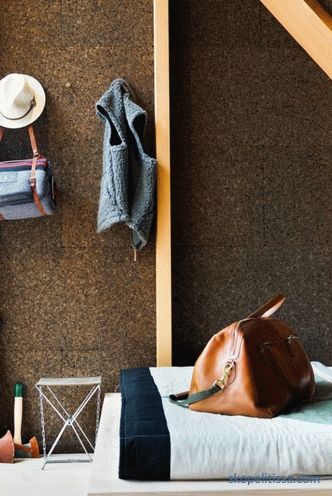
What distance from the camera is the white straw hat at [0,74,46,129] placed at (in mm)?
2318

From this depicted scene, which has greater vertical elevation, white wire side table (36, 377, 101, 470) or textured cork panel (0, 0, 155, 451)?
textured cork panel (0, 0, 155, 451)

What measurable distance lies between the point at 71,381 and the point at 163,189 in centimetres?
83

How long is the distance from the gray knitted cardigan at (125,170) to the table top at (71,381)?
0.55 meters

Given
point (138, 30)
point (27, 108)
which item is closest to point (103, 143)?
point (27, 108)

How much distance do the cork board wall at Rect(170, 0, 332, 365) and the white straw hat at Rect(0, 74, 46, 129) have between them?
1.85ft

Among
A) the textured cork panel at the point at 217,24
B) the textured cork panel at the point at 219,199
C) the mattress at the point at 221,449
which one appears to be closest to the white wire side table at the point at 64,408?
the textured cork panel at the point at 219,199

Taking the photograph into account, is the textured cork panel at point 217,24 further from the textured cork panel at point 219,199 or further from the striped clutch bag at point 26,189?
the striped clutch bag at point 26,189

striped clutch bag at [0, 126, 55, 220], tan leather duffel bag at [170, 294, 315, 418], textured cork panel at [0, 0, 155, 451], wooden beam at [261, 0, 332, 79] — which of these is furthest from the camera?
textured cork panel at [0, 0, 155, 451]

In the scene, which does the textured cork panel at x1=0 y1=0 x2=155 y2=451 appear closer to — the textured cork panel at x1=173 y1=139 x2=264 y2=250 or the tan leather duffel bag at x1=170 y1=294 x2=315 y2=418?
the textured cork panel at x1=173 y1=139 x2=264 y2=250

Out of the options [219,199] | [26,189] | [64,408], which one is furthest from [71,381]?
[219,199]

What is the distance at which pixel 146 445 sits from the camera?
137 centimetres

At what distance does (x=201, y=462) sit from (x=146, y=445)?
5.2 inches

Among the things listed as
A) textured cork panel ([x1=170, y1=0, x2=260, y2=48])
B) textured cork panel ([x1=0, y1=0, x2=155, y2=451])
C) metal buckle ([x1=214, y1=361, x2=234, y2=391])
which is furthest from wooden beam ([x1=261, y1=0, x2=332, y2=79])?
metal buckle ([x1=214, y1=361, x2=234, y2=391])

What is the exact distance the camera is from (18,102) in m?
2.33
